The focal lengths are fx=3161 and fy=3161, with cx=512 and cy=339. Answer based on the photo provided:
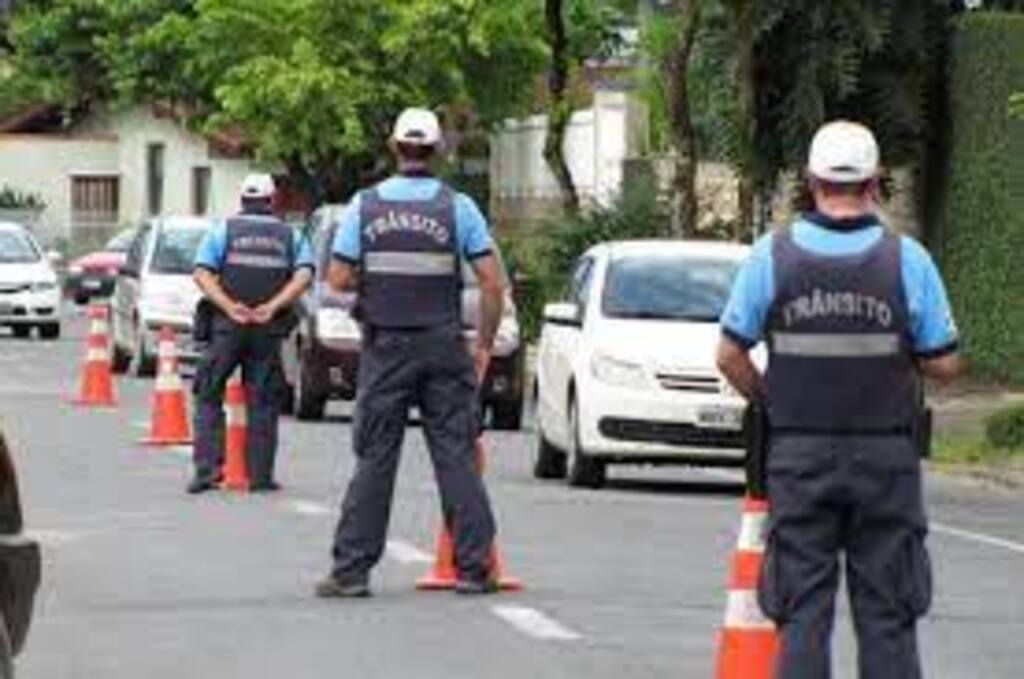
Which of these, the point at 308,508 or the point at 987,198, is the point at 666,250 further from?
the point at 987,198

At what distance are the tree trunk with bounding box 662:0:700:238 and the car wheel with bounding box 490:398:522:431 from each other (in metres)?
7.49

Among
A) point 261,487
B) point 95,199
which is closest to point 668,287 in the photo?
point 261,487

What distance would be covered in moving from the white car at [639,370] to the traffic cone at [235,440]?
7.58 feet

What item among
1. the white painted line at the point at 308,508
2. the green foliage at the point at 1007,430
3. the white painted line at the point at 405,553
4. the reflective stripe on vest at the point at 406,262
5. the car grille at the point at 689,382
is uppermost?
the reflective stripe on vest at the point at 406,262

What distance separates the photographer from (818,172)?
9.02 metres

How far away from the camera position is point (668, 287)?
21125 mm

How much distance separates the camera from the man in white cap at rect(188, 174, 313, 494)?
18.7 m

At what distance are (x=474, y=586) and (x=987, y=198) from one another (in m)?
19.1

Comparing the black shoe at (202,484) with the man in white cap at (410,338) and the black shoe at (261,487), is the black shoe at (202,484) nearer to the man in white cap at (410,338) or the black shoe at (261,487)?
the black shoe at (261,487)

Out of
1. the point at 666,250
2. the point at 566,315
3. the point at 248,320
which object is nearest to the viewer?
the point at 248,320

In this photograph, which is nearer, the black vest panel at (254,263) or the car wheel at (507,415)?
the black vest panel at (254,263)

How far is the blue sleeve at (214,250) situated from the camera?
18.8m

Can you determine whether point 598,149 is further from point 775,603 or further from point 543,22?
point 775,603

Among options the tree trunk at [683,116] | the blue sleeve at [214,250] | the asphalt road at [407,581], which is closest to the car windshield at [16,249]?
the tree trunk at [683,116]
